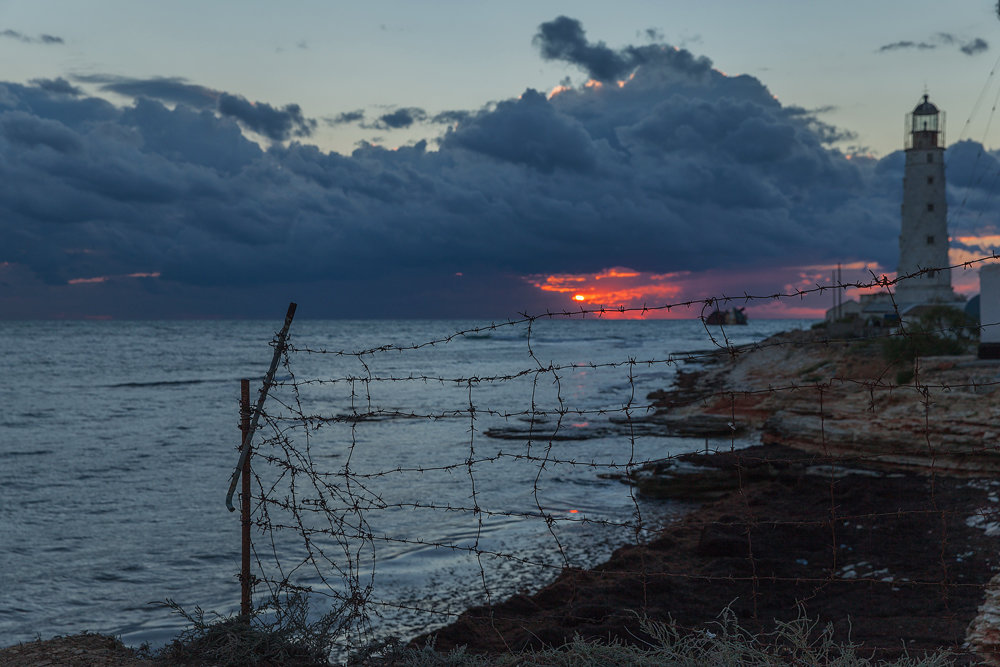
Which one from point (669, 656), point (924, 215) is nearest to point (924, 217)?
point (924, 215)

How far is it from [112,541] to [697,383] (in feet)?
91.7

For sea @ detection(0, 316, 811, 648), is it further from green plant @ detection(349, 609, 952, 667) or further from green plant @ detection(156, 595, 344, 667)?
green plant @ detection(156, 595, 344, 667)

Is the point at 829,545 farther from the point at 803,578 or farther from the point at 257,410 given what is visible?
the point at 257,410

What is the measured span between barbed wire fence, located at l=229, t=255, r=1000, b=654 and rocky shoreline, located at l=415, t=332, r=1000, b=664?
40 millimetres

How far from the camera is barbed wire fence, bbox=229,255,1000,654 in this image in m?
5.38

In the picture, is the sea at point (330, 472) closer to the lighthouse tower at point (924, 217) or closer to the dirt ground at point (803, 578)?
the dirt ground at point (803, 578)

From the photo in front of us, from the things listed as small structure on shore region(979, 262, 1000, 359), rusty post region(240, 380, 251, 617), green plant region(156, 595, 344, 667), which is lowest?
green plant region(156, 595, 344, 667)

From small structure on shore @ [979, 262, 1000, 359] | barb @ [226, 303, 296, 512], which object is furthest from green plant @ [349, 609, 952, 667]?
small structure on shore @ [979, 262, 1000, 359]

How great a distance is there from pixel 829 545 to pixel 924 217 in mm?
49629

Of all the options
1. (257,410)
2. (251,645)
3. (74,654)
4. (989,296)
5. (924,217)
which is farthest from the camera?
(924,217)

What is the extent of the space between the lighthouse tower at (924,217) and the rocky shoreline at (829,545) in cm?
3982

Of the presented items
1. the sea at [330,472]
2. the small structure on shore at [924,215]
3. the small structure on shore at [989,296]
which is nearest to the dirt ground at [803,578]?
the sea at [330,472]

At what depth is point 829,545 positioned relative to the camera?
8.44 meters

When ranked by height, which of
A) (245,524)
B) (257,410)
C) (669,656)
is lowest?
(669,656)
